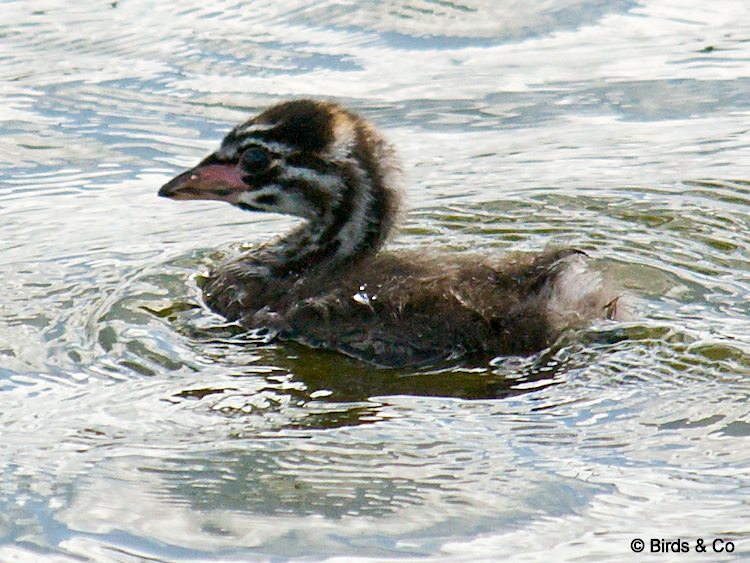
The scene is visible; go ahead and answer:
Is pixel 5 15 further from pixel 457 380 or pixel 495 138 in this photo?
pixel 457 380

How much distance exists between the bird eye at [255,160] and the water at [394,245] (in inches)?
27.0

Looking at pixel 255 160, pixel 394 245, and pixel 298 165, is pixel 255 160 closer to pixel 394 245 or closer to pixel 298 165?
pixel 298 165

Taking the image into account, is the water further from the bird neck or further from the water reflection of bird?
the bird neck

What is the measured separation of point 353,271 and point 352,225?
0.30 m

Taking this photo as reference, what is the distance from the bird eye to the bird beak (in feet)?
0.21

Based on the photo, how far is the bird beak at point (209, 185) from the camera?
797cm

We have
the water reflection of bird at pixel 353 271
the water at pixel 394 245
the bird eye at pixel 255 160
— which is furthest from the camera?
the bird eye at pixel 255 160

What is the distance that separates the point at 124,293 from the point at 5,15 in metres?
5.46

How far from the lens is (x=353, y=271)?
24.5 feet

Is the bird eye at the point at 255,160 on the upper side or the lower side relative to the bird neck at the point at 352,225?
upper

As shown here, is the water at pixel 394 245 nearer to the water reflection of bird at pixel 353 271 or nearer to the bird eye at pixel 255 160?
the water reflection of bird at pixel 353 271

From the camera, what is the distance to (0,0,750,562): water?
5512 millimetres

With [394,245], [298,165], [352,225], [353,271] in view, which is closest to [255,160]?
[298,165]

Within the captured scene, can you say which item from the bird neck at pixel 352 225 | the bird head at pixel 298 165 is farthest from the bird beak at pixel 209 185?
the bird neck at pixel 352 225
